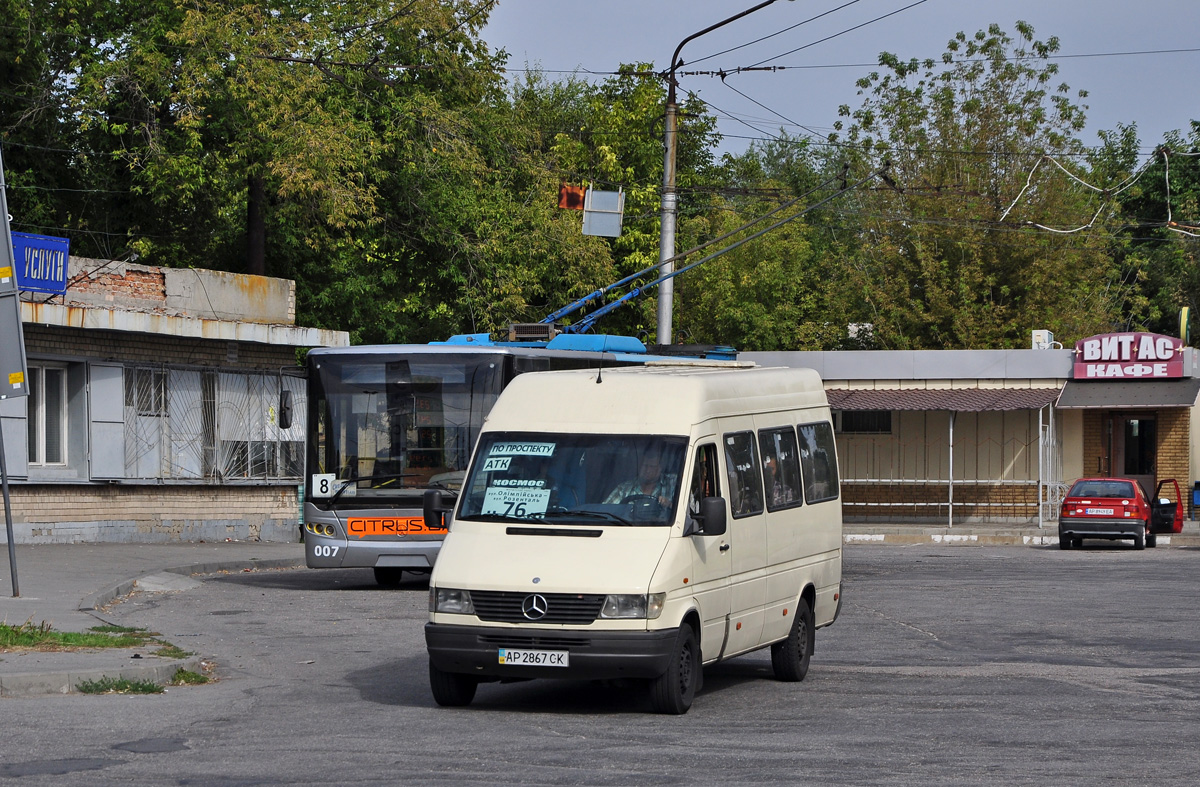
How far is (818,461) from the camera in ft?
41.7

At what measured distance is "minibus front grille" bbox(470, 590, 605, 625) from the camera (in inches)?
369

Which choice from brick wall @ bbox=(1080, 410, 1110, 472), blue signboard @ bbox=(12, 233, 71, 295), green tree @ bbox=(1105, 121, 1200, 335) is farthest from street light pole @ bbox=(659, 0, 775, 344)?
green tree @ bbox=(1105, 121, 1200, 335)

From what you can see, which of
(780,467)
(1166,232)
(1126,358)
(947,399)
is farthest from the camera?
(1166,232)

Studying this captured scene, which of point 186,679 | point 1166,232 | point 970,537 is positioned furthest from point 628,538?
point 1166,232

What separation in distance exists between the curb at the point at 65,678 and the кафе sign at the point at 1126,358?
1144 inches

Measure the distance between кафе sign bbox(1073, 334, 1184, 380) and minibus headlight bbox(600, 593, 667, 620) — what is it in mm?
28722

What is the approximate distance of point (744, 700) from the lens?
34.8ft

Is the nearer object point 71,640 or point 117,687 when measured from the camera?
point 117,687

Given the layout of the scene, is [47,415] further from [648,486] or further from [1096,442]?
[1096,442]

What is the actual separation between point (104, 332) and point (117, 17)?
11.6 meters

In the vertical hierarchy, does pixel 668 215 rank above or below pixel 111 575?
above

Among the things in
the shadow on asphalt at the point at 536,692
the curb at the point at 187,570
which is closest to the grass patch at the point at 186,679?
the shadow on asphalt at the point at 536,692

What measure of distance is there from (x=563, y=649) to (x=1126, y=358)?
1166 inches

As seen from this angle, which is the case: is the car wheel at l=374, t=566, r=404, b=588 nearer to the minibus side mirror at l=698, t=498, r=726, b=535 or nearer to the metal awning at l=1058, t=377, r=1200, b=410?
the minibus side mirror at l=698, t=498, r=726, b=535
